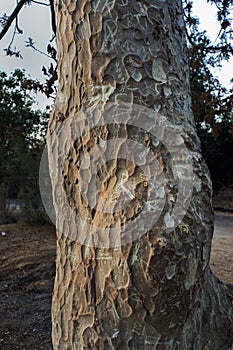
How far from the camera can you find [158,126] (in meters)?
0.98

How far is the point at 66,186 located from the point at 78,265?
0.20 m

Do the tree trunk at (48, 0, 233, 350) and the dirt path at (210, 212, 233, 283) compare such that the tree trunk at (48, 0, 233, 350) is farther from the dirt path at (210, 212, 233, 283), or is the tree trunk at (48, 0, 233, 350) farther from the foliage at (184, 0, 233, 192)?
the dirt path at (210, 212, 233, 283)

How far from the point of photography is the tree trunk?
0.94 metres

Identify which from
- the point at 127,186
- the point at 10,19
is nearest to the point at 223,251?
the point at 10,19

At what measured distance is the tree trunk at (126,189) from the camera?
94 cm

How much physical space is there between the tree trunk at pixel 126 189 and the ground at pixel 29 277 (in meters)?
Answer: 1.54

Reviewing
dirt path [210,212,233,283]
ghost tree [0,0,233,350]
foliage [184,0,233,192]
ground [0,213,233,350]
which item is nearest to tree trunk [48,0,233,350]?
ghost tree [0,0,233,350]

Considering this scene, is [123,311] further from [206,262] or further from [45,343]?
[45,343]

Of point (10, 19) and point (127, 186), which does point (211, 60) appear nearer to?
point (10, 19)

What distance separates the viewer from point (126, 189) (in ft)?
3.13

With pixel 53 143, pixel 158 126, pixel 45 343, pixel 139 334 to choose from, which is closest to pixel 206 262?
pixel 139 334

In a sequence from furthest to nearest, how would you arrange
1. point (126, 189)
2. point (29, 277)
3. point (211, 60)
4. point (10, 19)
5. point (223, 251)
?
point (223, 251) → point (29, 277) → point (211, 60) → point (10, 19) → point (126, 189)

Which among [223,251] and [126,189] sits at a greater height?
[126,189]

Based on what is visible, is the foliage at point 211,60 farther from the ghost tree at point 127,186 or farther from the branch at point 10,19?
the ghost tree at point 127,186
